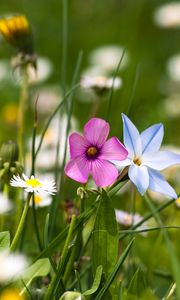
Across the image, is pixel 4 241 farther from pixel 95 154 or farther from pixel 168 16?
pixel 168 16

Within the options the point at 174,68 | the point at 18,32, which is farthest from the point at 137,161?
the point at 174,68

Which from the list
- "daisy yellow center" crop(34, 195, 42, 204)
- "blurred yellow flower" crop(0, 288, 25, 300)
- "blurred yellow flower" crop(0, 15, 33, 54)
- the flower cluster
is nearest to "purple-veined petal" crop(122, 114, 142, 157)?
the flower cluster

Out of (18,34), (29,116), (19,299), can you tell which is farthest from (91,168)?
(29,116)

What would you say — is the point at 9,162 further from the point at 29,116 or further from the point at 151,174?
the point at 29,116

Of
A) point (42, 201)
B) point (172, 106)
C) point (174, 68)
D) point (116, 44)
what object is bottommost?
point (42, 201)

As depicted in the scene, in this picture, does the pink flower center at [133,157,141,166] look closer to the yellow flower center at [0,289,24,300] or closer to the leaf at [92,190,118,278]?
the leaf at [92,190,118,278]

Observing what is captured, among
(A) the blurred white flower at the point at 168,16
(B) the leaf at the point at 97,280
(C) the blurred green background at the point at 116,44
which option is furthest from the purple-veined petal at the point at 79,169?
(A) the blurred white flower at the point at 168,16
